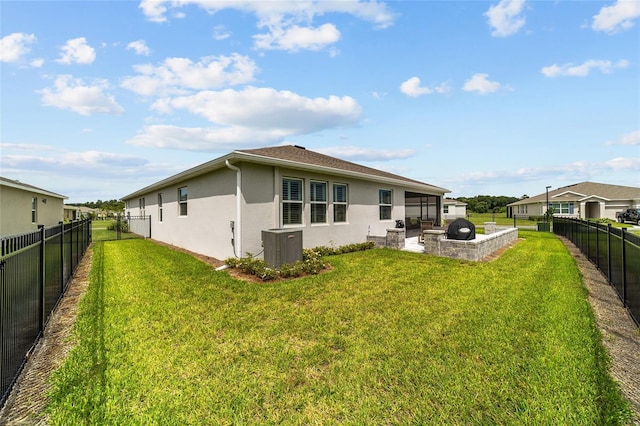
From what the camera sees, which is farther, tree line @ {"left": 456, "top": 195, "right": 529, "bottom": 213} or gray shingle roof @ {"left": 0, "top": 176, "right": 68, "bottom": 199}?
tree line @ {"left": 456, "top": 195, "right": 529, "bottom": 213}

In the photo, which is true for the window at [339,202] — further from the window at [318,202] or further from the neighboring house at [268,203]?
the window at [318,202]

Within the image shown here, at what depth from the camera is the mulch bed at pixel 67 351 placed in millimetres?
2512

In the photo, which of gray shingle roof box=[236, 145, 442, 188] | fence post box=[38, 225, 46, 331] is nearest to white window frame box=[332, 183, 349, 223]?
gray shingle roof box=[236, 145, 442, 188]

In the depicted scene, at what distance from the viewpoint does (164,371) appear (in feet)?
9.81

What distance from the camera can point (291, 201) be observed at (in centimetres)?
938

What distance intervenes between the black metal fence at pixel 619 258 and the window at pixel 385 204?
726 centimetres

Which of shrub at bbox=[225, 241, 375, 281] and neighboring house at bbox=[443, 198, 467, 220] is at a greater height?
neighboring house at bbox=[443, 198, 467, 220]

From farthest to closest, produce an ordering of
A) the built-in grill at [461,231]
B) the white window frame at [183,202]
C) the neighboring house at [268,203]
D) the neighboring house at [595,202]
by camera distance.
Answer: the neighboring house at [595,202], the white window frame at [183,202], the built-in grill at [461,231], the neighboring house at [268,203]

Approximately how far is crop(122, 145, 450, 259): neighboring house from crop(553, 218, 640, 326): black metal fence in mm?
7160

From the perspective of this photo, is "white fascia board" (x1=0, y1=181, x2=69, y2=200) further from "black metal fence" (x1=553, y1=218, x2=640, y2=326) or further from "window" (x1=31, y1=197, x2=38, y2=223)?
"black metal fence" (x1=553, y1=218, x2=640, y2=326)

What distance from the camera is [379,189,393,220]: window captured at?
13266 mm

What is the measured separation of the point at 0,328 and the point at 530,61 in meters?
14.0

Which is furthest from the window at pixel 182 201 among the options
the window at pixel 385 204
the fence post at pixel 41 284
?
the window at pixel 385 204

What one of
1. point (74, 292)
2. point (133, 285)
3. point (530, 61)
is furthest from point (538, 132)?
point (74, 292)
